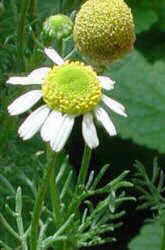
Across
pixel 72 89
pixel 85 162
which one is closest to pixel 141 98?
pixel 85 162

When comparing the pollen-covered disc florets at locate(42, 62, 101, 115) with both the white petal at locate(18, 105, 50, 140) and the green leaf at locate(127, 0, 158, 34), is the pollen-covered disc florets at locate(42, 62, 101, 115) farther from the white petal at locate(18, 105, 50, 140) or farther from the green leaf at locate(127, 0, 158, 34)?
the green leaf at locate(127, 0, 158, 34)

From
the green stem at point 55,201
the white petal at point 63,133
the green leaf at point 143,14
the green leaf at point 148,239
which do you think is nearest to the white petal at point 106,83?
the white petal at point 63,133

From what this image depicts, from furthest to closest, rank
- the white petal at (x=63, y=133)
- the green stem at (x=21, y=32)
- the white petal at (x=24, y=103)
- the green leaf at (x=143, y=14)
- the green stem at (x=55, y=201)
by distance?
the green leaf at (x=143, y=14) < the green stem at (x=21, y=32) < the green stem at (x=55, y=201) < the white petal at (x=24, y=103) < the white petal at (x=63, y=133)

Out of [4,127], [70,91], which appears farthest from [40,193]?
[4,127]

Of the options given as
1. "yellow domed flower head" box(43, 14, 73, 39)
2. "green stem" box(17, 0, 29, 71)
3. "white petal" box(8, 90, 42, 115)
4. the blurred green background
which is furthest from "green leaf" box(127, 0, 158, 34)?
"white petal" box(8, 90, 42, 115)

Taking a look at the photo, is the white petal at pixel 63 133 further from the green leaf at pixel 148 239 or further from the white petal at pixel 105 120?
the green leaf at pixel 148 239

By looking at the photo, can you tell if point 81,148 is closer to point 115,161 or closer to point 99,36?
point 115,161
